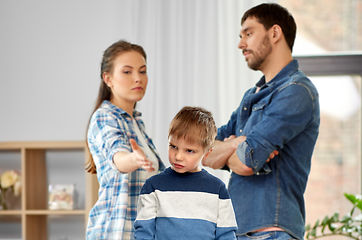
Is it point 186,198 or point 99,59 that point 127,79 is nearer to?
point 186,198

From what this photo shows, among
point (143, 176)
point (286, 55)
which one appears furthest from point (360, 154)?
point (143, 176)

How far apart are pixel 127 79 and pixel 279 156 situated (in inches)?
26.9

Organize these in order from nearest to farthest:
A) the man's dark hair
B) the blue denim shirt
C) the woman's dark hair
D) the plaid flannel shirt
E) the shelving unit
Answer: the blue denim shirt → the plaid flannel shirt → the man's dark hair → the woman's dark hair → the shelving unit

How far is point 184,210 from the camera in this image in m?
1.07

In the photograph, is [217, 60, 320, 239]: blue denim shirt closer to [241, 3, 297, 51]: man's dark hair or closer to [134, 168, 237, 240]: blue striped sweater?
[241, 3, 297, 51]: man's dark hair

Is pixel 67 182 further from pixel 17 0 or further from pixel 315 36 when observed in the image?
pixel 315 36

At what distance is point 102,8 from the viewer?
283 cm

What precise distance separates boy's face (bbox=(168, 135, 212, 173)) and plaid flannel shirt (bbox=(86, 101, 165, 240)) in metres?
0.40

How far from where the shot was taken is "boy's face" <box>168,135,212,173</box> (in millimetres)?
1083

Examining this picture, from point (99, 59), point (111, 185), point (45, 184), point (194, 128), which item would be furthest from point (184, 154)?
point (45, 184)

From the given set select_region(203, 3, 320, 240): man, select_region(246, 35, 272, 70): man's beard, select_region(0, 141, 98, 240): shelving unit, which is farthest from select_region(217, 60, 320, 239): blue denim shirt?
select_region(0, 141, 98, 240): shelving unit

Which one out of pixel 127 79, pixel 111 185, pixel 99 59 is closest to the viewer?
pixel 111 185

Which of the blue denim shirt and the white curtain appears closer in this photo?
the blue denim shirt

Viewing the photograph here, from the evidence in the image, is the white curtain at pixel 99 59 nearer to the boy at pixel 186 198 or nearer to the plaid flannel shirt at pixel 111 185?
the plaid flannel shirt at pixel 111 185
